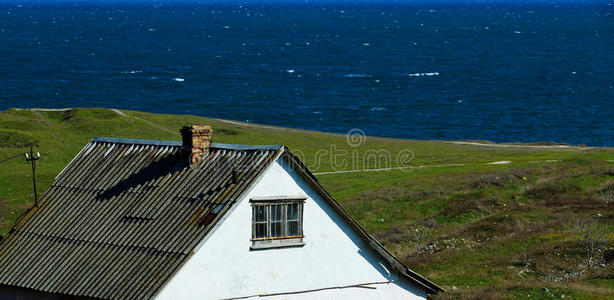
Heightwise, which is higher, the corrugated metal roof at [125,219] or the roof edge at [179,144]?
the roof edge at [179,144]

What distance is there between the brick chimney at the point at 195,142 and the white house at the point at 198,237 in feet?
0.11

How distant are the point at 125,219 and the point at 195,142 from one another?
298 centimetres

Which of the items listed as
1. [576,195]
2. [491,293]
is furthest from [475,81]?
A: [491,293]

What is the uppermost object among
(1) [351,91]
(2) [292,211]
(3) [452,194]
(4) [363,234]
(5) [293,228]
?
(2) [292,211]

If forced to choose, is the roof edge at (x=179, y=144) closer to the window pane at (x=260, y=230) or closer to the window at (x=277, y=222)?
the window at (x=277, y=222)

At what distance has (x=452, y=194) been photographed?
52625mm

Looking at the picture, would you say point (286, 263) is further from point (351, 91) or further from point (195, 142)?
point (351, 91)

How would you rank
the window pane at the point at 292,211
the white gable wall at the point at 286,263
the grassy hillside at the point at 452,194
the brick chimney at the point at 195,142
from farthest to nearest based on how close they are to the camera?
the grassy hillside at the point at 452,194, the brick chimney at the point at 195,142, the window pane at the point at 292,211, the white gable wall at the point at 286,263

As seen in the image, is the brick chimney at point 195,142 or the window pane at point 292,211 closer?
the window pane at point 292,211

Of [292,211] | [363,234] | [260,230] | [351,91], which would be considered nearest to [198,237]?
[260,230]

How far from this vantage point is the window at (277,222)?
21359 mm

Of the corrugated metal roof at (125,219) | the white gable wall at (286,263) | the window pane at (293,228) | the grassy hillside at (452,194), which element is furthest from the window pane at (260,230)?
the grassy hillside at (452,194)

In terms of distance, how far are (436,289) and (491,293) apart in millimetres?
4286

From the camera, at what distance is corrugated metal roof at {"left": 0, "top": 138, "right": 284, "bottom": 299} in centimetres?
2052
